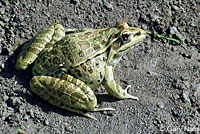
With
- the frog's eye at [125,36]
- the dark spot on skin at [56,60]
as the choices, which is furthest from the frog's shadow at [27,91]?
the frog's eye at [125,36]

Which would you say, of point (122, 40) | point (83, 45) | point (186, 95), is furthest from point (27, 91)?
point (186, 95)

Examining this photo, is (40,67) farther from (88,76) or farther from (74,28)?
(74,28)

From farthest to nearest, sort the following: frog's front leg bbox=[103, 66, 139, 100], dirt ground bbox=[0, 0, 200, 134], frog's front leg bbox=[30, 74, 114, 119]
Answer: frog's front leg bbox=[103, 66, 139, 100] < dirt ground bbox=[0, 0, 200, 134] < frog's front leg bbox=[30, 74, 114, 119]

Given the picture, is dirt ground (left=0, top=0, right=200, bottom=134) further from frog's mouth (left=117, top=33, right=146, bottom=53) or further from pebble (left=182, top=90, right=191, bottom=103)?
frog's mouth (left=117, top=33, right=146, bottom=53)

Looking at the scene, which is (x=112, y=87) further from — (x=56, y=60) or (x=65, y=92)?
(x=56, y=60)

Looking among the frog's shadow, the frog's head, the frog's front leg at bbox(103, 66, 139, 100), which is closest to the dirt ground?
the frog's shadow
